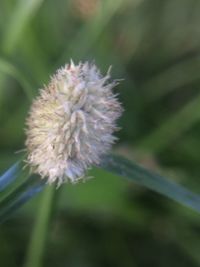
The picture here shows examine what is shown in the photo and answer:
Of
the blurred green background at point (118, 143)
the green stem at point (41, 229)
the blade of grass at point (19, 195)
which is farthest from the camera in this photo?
the blurred green background at point (118, 143)

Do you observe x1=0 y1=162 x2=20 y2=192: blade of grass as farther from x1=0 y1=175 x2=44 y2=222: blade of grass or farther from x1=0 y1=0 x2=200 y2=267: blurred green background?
x1=0 y1=0 x2=200 y2=267: blurred green background

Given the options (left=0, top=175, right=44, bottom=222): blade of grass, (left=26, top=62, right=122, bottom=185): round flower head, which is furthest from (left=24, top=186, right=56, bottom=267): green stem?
(left=26, top=62, right=122, bottom=185): round flower head

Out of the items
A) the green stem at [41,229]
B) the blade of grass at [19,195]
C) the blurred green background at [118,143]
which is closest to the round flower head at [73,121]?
the blade of grass at [19,195]

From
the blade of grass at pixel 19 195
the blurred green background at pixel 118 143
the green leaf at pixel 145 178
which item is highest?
the blurred green background at pixel 118 143

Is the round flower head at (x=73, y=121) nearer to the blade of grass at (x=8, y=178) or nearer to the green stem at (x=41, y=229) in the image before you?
the blade of grass at (x=8, y=178)

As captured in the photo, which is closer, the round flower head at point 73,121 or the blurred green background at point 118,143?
the round flower head at point 73,121

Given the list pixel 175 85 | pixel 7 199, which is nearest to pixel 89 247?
pixel 175 85

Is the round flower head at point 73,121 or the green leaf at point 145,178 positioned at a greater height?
the green leaf at point 145,178
